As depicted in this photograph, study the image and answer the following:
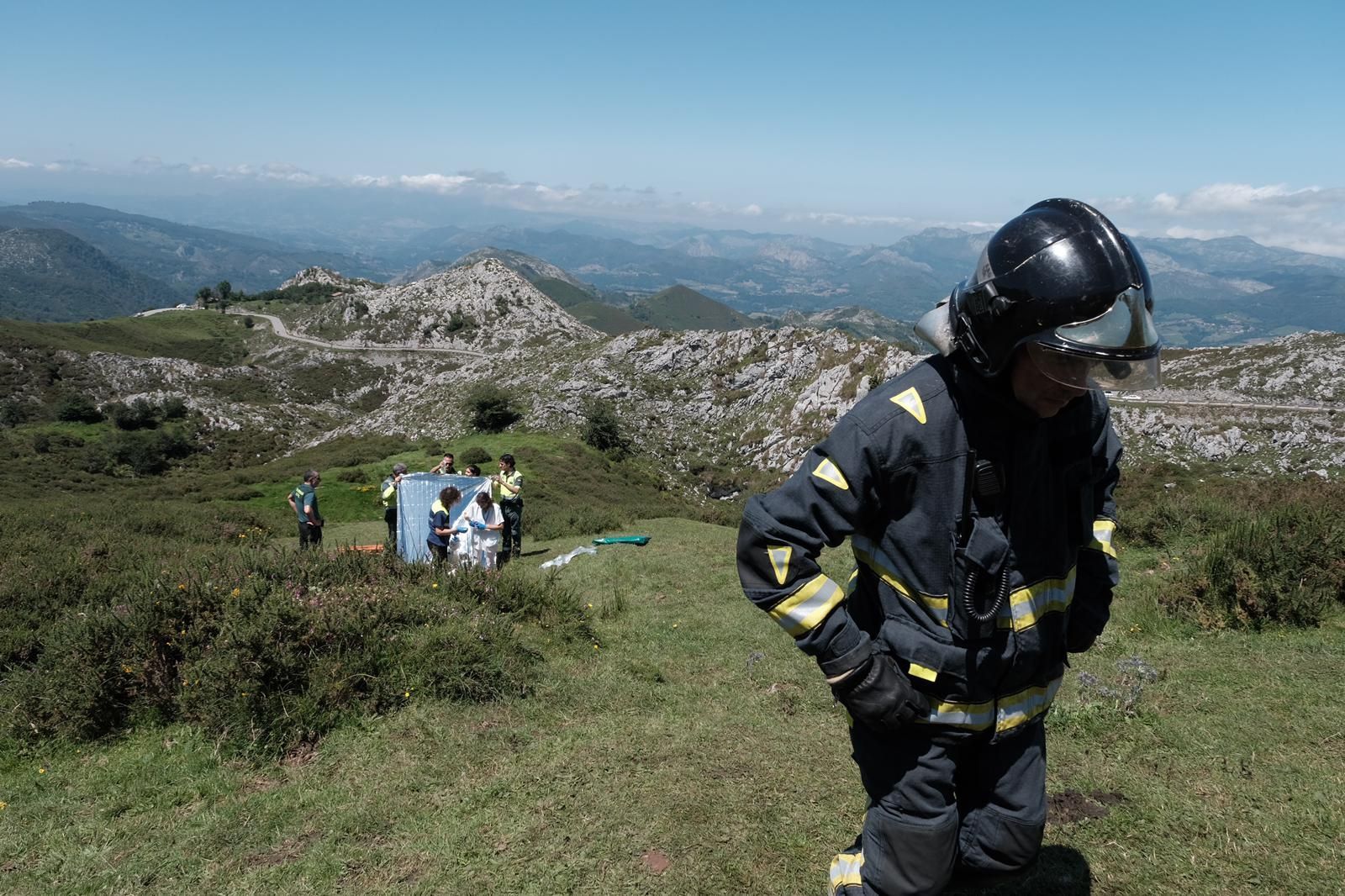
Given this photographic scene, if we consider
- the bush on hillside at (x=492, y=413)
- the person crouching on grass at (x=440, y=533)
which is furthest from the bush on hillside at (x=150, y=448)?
the person crouching on grass at (x=440, y=533)

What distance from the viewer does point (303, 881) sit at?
159 inches

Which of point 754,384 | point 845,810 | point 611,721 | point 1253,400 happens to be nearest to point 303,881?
point 611,721

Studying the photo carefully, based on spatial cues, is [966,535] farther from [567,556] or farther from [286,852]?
[567,556]

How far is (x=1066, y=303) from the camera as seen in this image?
2430 millimetres

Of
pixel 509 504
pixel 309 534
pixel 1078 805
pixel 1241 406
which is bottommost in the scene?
pixel 1241 406

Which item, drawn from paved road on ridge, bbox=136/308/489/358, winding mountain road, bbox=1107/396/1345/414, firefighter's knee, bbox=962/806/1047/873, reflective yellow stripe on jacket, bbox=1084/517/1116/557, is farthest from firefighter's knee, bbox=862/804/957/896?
paved road on ridge, bbox=136/308/489/358

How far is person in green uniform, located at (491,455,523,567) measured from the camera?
48.3 ft

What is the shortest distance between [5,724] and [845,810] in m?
6.46

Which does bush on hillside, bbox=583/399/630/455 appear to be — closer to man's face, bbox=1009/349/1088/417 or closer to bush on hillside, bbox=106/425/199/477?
bush on hillside, bbox=106/425/199/477

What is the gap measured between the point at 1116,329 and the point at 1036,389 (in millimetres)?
310

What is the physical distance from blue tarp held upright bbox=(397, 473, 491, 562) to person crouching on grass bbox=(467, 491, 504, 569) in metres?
1.18

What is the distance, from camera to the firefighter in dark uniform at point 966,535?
2.48 meters

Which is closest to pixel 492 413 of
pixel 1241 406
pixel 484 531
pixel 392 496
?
pixel 392 496

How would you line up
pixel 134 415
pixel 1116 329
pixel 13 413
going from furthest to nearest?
pixel 13 413 < pixel 134 415 < pixel 1116 329
